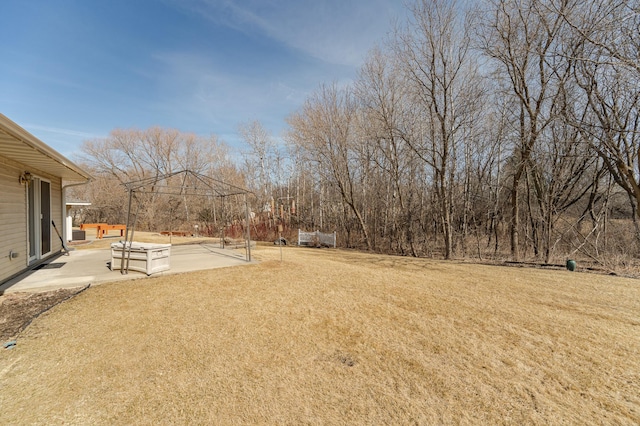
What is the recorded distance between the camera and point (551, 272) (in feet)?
21.4

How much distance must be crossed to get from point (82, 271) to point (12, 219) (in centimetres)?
154

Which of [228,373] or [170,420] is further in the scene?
[228,373]

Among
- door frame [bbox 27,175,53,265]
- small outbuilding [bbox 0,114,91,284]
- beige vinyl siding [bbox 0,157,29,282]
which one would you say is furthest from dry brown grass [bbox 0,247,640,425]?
door frame [bbox 27,175,53,265]

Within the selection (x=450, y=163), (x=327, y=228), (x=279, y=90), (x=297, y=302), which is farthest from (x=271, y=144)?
(x=297, y=302)

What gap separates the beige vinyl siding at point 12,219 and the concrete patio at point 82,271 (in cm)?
27

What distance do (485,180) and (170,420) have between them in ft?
45.8

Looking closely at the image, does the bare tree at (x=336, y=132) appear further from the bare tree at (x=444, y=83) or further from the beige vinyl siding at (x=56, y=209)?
the beige vinyl siding at (x=56, y=209)

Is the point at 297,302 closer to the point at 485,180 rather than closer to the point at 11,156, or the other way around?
the point at 11,156

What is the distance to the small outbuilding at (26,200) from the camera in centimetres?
420

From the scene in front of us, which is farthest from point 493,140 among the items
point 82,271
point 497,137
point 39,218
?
point 39,218

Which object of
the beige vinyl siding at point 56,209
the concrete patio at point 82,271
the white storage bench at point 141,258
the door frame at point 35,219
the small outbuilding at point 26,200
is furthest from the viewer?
the beige vinyl siding at point 56,209

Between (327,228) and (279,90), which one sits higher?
(279,90)

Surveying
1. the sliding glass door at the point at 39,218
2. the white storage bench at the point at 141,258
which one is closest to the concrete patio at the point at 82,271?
the white storage bench at the point at 141,258

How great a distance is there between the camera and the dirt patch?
311 cm
